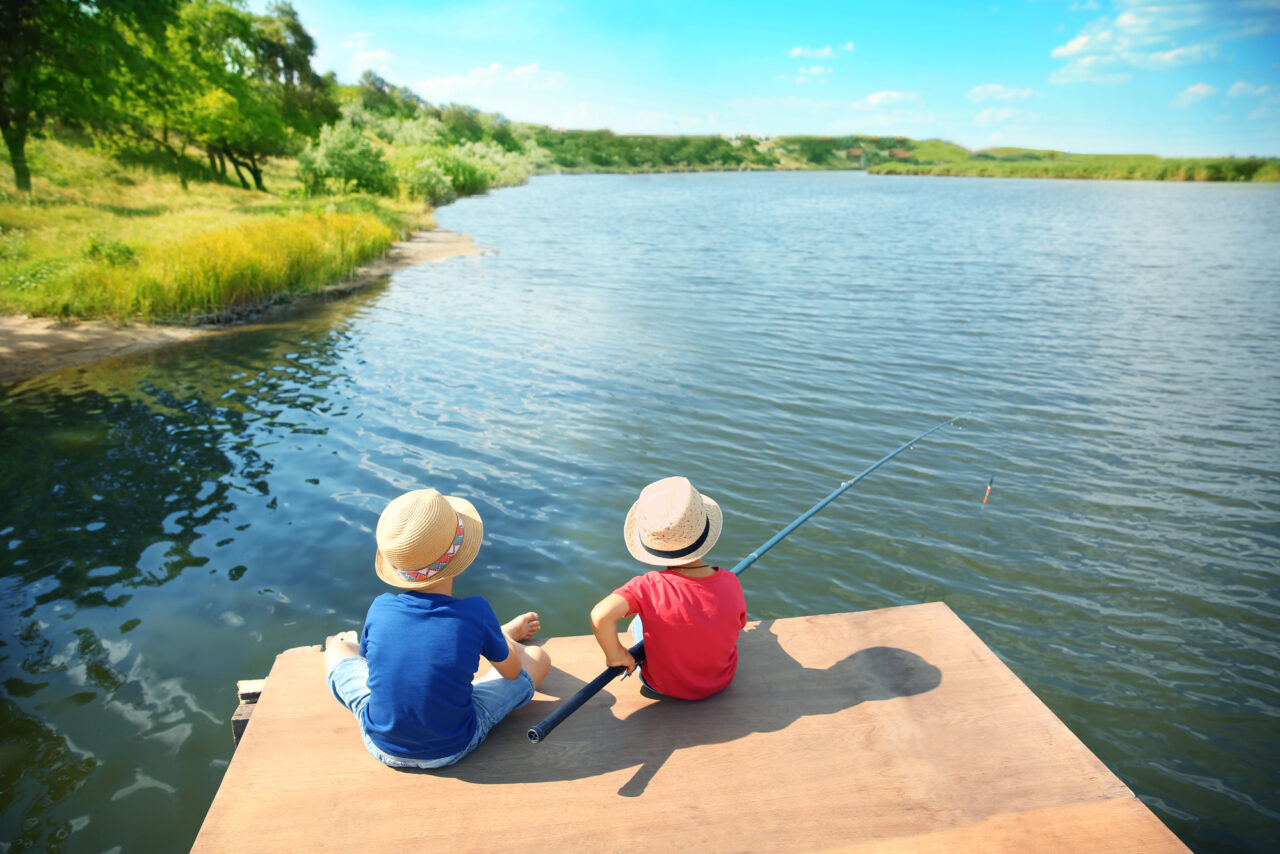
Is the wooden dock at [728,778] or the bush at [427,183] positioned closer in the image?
the wooden dock at [728,778]

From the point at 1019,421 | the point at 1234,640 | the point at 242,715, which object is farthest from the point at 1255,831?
the point at 1019,421

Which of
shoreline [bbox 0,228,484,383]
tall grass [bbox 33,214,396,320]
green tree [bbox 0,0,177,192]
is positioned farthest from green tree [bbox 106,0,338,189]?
shoreline [bbox 0,228,484,383]

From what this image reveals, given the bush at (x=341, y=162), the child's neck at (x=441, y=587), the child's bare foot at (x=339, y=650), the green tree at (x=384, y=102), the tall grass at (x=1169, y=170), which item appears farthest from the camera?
the green tree at (x=384, y=102)

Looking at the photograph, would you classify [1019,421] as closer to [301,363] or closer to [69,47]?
[301,363]

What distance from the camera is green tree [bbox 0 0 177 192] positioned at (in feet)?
59.3

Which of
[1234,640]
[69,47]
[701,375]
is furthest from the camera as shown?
[69,47]

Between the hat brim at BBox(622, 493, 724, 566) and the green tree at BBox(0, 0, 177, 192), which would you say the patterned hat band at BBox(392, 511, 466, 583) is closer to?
the hat brim at BBox(622, 493, 724, 566)

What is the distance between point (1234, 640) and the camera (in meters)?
4.98

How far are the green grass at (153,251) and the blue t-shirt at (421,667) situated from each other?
1280 centimetres

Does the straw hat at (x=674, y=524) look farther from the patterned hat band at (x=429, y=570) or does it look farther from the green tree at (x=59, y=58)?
the green tree at (x=59, y=58)

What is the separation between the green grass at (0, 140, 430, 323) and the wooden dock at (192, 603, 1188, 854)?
479 inches

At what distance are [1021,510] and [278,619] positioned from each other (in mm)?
6497

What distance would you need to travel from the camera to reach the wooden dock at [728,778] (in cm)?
259

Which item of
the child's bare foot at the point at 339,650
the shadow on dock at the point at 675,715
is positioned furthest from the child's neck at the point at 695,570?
the child's bare foot at the point at 339,650
